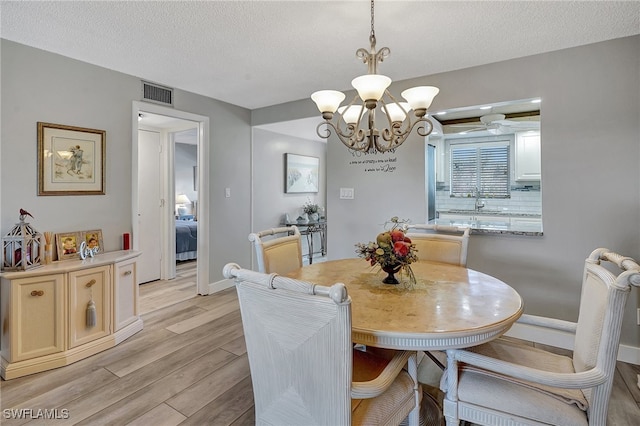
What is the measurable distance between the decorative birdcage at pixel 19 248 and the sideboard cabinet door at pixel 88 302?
29 centimetres

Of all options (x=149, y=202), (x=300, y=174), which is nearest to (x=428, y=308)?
(x=149, y=202)

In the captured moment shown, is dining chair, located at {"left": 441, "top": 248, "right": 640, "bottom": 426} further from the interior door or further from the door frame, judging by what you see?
the interior door

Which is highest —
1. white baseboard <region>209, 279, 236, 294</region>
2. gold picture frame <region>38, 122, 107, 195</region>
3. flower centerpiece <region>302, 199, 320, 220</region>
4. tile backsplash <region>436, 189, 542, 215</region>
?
gold picture frame <region>38, 122, 107, 195</region>

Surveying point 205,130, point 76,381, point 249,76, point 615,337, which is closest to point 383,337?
point 615,337

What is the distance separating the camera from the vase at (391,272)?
1.71m

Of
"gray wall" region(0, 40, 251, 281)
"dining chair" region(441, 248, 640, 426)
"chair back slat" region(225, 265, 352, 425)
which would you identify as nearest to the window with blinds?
"gray wall" region(0, 40, 251, 281)

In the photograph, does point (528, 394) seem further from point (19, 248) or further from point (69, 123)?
point (69, 123)

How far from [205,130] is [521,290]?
3682 mm

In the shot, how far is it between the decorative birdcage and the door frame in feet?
2.88

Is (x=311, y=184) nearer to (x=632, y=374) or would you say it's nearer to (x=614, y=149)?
(x=614, y=149)

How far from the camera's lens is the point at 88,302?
2523mm

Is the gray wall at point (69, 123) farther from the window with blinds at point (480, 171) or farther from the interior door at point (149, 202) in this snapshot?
the window with blinds at point (480, 171)

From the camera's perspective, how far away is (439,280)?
1.84 meters

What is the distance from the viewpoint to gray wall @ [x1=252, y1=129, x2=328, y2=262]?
4700 millimetres
